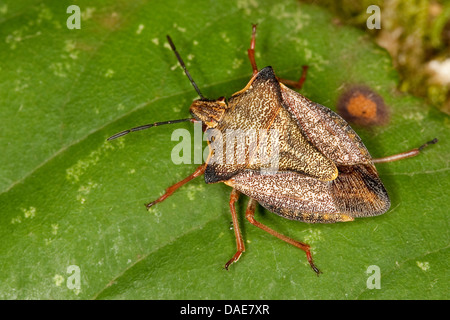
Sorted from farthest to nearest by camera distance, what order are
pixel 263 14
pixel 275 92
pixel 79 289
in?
pixel 263 14 < pixel 275 92 < pixel 79 289

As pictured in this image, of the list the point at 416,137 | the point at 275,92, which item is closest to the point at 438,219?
the point at 416,137

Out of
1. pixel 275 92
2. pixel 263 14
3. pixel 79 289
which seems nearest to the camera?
pixel 79 289

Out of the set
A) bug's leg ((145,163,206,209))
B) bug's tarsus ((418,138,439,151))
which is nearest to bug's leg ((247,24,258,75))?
bug's leg ((145,163,206,209))

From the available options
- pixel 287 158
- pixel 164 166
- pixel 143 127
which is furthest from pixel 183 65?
pixel 287 158

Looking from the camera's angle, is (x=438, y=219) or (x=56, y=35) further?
(x=56, y=35)

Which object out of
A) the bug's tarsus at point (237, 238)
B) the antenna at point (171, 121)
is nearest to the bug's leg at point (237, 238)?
the bug's tarsus at point (237, 238)

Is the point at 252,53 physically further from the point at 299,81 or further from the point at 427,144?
the point at 427,144

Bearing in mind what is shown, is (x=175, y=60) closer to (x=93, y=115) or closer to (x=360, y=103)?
(x=93, y=115)

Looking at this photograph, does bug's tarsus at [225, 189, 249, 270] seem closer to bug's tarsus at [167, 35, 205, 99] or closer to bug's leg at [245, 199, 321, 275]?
bug's leg at [245, 199, 321, 275]
